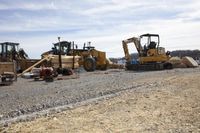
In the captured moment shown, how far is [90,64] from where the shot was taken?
3622 centimetres

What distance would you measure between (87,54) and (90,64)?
216 centimetres

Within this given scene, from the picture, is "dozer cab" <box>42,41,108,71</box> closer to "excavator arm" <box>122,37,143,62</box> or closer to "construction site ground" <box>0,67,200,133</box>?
"excavator arm" <box>122,37,143,62</box>

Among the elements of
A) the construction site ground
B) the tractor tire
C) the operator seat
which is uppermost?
the operator seat

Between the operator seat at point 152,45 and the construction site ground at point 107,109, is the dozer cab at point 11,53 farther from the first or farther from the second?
the construction site ground at point 107,109

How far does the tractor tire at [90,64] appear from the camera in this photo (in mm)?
36062

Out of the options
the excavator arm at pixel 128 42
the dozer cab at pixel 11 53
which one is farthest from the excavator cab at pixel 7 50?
the excavator arm at pixel 128 42

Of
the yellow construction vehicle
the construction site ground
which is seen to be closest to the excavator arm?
the yellow construction vehicle

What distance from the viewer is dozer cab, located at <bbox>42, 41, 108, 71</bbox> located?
1419 inches

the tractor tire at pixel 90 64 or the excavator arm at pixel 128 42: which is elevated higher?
the excavator arm at pixel 128 42

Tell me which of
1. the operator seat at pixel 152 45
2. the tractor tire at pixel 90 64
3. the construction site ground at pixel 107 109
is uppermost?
the operator seat at pixel 152 45

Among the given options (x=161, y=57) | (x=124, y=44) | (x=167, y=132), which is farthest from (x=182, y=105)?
(x=124, y=44)

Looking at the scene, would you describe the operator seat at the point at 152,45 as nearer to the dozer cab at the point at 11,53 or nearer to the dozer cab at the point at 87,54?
the dozer cab at the point at 87,54

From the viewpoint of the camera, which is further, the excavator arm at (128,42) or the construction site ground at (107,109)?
the excavator arm at (128,42)

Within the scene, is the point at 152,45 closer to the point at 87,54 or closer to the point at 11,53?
the point at 87,54
